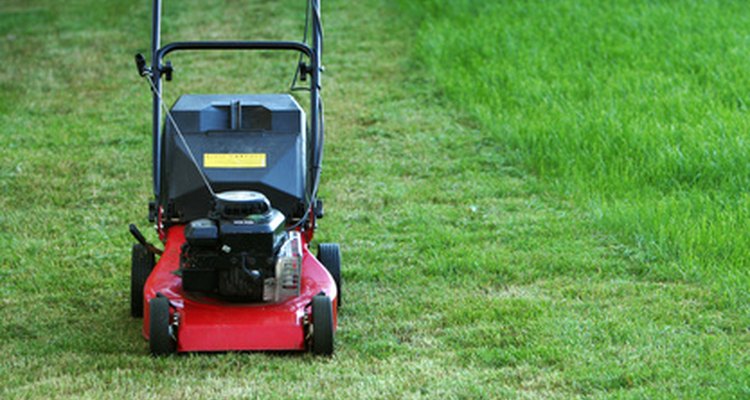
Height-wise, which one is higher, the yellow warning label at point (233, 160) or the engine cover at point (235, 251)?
the yellow warning label at point (233, 160)

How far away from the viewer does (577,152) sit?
7078mm

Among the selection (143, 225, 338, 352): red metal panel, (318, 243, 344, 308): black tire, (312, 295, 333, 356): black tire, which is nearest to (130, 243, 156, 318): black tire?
(143, 225, 338, 352): red metal panel

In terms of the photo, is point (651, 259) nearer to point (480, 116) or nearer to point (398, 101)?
point (480, 116)

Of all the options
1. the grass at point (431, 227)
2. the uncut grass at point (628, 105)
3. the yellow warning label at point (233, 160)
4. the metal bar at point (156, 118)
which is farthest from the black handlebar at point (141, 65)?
the uncut grass at point (628, 105)

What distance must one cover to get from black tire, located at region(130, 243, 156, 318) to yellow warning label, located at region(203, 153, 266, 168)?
52 cm

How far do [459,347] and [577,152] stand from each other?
2.92 metres

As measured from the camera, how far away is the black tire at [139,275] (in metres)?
4.78

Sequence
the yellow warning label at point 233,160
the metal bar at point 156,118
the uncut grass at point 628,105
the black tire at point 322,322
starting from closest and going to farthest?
the black tire at point 322,322 < the yellow warning label at point 233,160 < the metal bar at point 156,118 < the uncut grass at point 628,105

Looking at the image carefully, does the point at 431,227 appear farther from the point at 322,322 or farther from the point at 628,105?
the point at 628,105

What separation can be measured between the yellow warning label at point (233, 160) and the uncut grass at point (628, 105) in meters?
1.75

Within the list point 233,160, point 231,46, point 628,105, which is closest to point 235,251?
point 233,160

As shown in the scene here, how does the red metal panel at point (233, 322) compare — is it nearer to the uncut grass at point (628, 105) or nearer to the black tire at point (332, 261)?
the black tire at point (332, 261)

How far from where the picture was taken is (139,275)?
4.79 m

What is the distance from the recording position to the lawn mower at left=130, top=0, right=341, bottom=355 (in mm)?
4148
